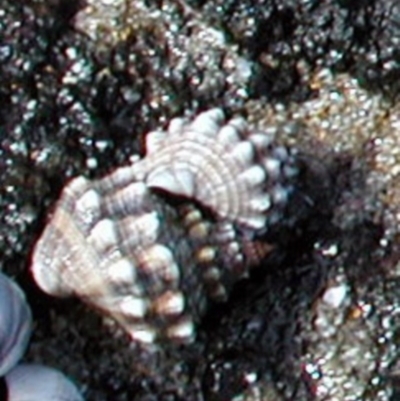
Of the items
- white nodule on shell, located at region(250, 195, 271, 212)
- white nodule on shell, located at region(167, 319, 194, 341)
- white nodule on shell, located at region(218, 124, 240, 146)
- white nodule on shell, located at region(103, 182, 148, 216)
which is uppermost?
white nodule on shell, located at region(218, 124, 240, 146)

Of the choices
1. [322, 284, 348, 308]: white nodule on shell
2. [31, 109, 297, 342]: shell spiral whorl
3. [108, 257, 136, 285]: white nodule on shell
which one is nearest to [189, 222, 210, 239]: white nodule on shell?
[31, 109, 297, 342]: shell spiral whorl

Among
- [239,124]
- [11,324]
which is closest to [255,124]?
[239,124]

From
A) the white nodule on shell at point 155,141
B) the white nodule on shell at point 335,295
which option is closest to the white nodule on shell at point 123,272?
the white nodule on shell at point 155,141

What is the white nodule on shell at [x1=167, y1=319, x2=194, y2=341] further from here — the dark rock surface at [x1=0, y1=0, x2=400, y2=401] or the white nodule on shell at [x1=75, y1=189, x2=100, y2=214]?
the white nodule on shell at [x1=75, y1=189, x2=100, y2=214]

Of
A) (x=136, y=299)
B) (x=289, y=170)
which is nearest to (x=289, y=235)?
(x=289, y=170)

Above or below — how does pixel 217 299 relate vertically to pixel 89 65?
below

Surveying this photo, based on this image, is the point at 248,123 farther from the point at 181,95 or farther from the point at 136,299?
the point at 136,299

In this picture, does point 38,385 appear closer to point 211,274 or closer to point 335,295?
point 211,274
